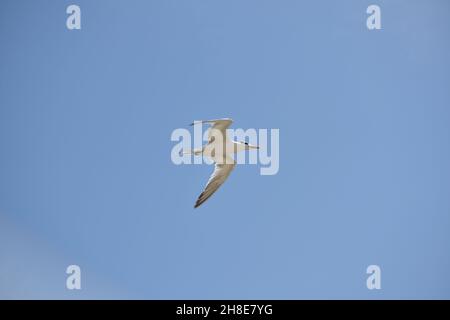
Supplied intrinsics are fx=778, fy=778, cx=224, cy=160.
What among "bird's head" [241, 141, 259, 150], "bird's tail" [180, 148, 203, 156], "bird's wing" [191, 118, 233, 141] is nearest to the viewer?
"bird's wing" [191, 118, 233, 141]

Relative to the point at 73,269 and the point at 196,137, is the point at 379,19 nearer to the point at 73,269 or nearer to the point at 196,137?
the point at 196,137

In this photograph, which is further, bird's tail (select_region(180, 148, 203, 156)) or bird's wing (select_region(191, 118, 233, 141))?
bird's tail (select_region(180, 148, 203, 156))

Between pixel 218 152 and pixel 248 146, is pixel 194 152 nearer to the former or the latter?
pixel 218 152

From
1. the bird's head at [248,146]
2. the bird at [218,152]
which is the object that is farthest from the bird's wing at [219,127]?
the bird's head at [248,146]

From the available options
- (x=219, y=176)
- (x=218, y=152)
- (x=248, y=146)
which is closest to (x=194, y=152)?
(x=218, y=152)

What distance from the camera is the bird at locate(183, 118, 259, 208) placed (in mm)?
10273

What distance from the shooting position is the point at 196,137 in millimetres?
10625

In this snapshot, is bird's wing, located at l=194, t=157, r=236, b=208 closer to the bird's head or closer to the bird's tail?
the bird's head

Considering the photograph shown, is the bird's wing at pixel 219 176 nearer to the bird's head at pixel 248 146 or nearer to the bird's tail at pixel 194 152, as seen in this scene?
the bird's head at pixel 248 146

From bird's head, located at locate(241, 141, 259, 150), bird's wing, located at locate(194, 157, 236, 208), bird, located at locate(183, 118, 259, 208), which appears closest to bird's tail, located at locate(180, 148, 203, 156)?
bird, located at locate(183, 118, 259, 208)

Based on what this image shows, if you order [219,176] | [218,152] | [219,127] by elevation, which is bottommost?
[219,176]

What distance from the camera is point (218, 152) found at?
35.0 feet

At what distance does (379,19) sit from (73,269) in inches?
239
